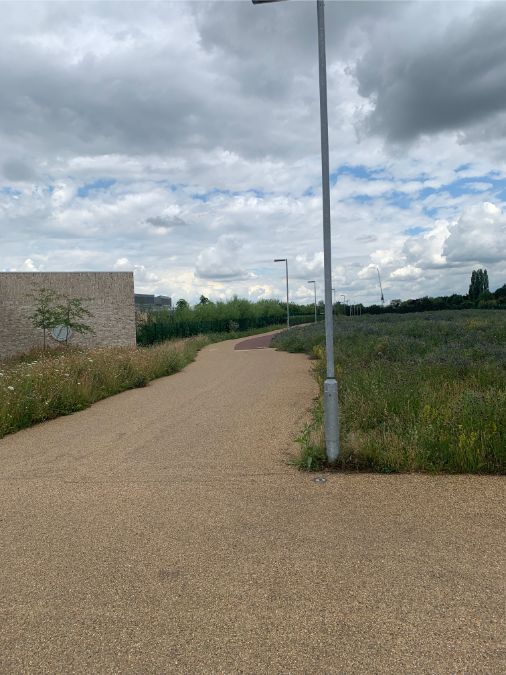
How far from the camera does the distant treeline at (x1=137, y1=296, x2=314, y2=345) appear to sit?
31406 mm

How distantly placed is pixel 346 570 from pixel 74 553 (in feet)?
6.31

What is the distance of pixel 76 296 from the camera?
25.2 metres

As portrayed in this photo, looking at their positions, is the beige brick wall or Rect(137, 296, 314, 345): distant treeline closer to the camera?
the beige brick wall

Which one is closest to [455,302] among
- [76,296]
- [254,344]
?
[254,344]

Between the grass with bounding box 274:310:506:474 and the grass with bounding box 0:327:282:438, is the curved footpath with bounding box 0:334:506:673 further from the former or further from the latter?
the grass with bounding box 0:327:282:438

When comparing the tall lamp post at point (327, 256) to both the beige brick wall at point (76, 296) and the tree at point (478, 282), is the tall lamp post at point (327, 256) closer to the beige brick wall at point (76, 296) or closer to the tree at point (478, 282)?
the beige brick wall at point (76, 296)

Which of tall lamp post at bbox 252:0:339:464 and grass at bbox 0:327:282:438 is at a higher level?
tall lamp post at bbox 252:0:339:464

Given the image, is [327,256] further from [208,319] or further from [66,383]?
[208,319]

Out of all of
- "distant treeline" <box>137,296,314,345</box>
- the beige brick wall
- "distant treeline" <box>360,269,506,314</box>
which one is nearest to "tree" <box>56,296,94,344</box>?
the beige brick wall

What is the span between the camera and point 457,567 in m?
3.49

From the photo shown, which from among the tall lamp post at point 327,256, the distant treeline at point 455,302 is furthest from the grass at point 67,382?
the distant treeline at point 455,302

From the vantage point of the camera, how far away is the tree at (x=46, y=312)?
73.8 ft

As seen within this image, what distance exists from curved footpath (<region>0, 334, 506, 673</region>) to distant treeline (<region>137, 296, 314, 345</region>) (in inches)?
962

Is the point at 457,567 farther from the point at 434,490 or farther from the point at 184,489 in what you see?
the point at 184,489
